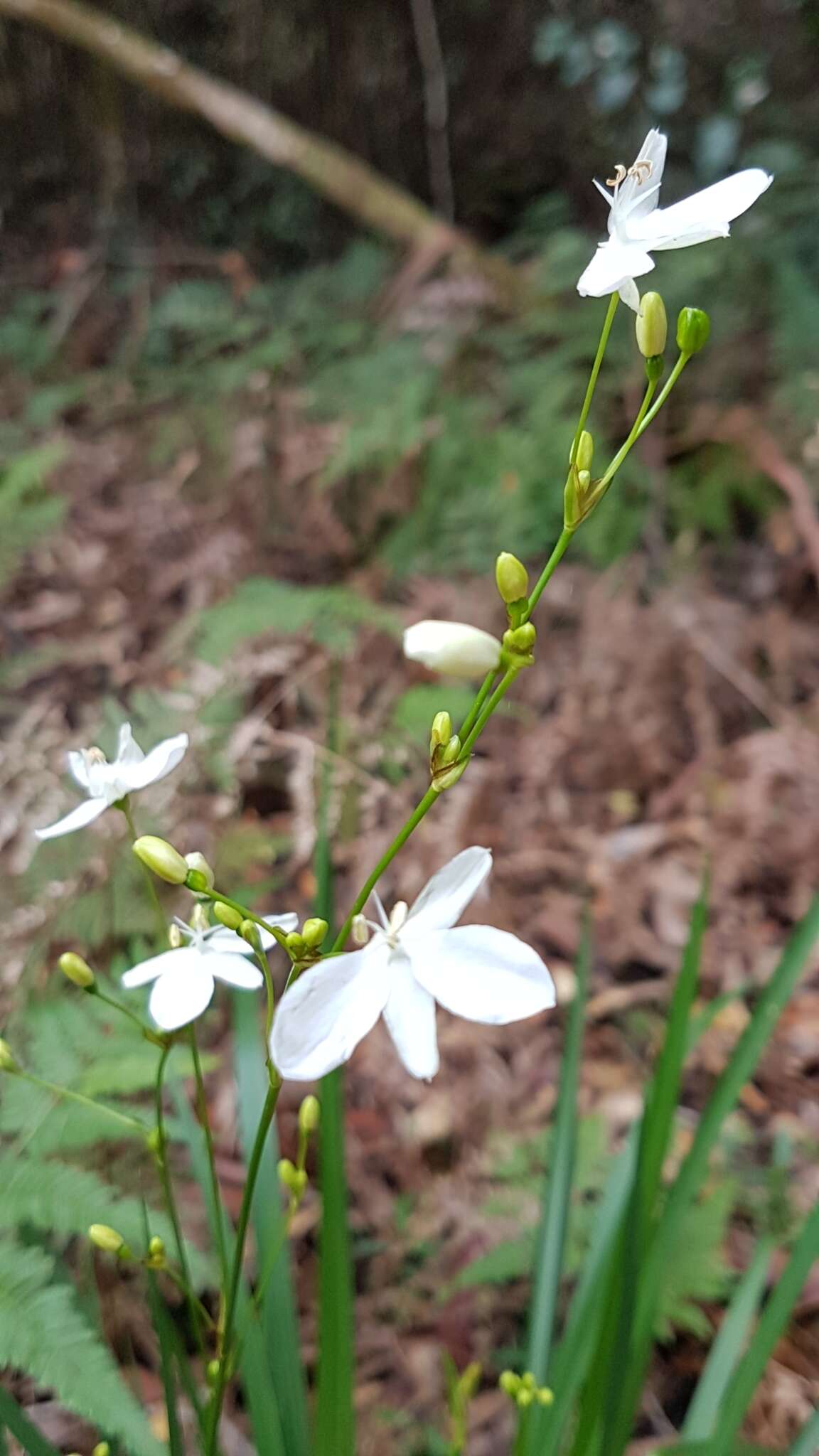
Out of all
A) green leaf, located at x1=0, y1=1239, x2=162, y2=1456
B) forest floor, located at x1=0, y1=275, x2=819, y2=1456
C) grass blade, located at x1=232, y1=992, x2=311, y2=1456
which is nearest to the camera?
green leaf, located at x1=0, y1=1239, x2=162, y2=1456

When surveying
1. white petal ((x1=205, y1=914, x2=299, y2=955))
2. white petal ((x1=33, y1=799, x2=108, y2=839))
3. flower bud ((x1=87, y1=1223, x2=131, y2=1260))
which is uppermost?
white petal ((x1=33, y1=799, x2=108, y2=839))

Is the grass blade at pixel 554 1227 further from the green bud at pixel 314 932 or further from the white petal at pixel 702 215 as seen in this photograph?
the white petal at pixel 702 215

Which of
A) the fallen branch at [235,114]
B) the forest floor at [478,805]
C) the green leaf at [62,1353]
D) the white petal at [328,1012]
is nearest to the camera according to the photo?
the white petal at [328,1012]

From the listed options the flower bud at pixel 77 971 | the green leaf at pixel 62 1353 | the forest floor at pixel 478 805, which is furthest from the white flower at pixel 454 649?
the forest floor at pixel 478 805

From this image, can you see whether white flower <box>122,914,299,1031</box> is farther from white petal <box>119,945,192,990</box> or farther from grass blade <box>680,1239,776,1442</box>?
grass blade <box>680,1239,776,1442</box>

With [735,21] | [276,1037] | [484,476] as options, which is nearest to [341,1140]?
[276,1037]

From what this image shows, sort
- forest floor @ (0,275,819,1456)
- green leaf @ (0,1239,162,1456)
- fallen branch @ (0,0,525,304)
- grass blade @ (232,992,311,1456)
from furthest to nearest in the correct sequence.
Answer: fallen branch @ (0,0,525,304) < forest floor @ (0,275,819,1456) < grass blade @ (232,992,311,1456) < green leaf @ (0,1239,162,1456)

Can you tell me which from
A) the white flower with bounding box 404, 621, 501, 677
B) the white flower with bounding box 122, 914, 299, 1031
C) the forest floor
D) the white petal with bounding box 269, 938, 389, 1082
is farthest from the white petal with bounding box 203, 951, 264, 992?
the forest floor
